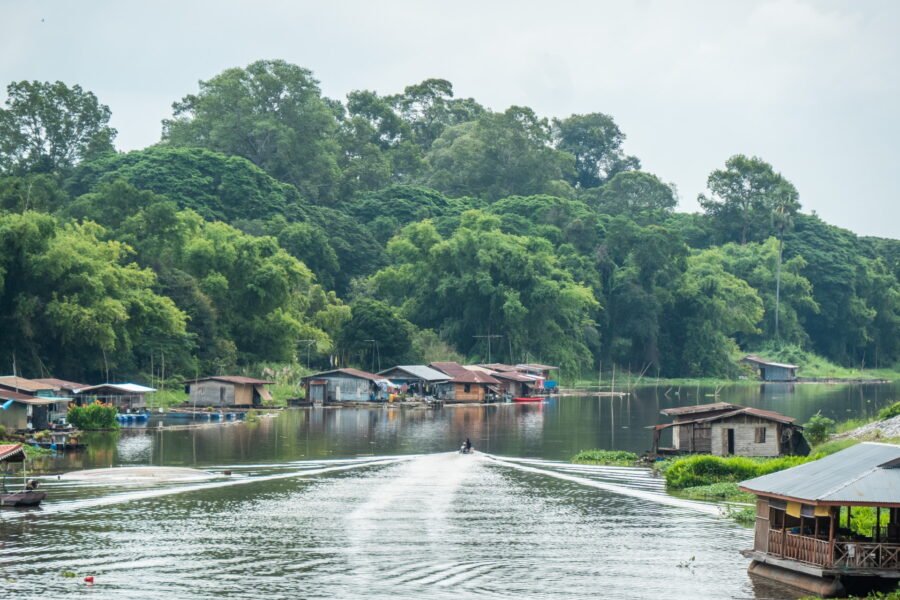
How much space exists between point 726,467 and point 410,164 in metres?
155

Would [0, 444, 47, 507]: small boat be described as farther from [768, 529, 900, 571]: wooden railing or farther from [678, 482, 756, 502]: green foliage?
[768, 529, 900, 571]: wooden railing

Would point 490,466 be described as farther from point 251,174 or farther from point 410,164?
point 410,164

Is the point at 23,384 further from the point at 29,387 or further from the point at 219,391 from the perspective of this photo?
the point at 219,391

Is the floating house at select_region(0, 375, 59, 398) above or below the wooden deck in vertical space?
above

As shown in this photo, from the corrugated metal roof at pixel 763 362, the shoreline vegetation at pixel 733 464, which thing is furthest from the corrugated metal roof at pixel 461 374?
the corrugated metal roof at pixel 763 362

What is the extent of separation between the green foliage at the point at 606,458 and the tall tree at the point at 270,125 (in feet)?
376

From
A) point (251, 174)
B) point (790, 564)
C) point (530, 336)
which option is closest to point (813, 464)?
point (790, 564)

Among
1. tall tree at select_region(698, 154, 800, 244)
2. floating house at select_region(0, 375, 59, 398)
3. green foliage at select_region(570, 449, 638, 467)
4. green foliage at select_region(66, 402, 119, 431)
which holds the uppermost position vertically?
tall tree at select_region(698, 154, 800, 244)

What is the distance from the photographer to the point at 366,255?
145m

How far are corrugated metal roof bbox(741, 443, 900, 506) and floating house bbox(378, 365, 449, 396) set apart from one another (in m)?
77.3

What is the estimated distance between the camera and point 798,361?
15875 cm

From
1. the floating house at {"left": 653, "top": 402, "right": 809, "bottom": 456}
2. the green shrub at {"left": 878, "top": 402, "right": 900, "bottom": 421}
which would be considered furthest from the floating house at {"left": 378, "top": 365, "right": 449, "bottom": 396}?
the green shrub at {"left": 878, "top": 402, "right": 900, "bottom": 421}

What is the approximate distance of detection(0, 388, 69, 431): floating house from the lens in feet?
211

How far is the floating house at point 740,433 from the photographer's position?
54.8m
